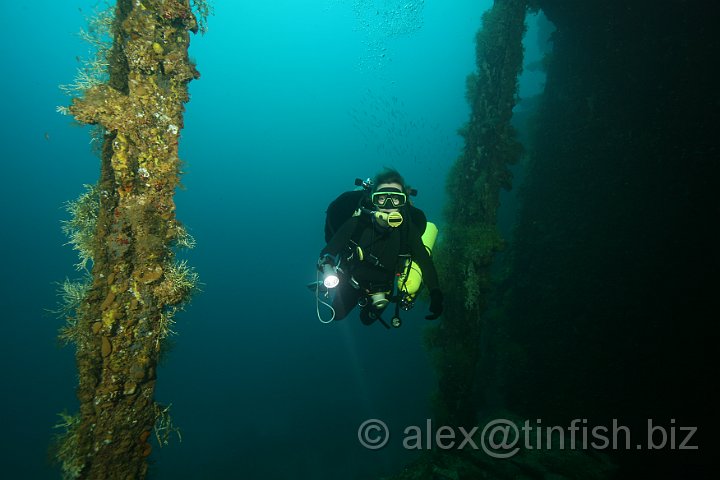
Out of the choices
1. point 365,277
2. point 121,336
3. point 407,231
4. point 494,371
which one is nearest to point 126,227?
point 121,336

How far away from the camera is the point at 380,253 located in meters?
4.70

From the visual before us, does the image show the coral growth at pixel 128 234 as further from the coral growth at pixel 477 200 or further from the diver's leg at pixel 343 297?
the coral growth at pixel 477 200

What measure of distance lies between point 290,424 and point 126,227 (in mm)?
Answer: 26136

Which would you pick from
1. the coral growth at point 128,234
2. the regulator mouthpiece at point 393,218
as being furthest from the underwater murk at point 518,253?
the regulator mouthpiece at point 393,218

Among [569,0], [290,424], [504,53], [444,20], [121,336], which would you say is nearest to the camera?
[121,336]

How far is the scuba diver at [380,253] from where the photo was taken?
4.46 metres

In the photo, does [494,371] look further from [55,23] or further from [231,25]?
[231,25]

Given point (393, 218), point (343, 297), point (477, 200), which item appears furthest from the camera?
point (477, 200)

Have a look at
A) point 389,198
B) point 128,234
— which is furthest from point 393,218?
point 128,234

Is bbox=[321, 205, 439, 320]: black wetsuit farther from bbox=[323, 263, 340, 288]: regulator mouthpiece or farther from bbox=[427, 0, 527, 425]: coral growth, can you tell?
bbox=[427, 0, 527, 425]: coral growth

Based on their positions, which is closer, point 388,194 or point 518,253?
point 388,194

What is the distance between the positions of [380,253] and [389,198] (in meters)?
0.79

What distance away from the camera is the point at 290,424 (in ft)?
80.9

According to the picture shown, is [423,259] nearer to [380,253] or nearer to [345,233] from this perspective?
[380,253]
